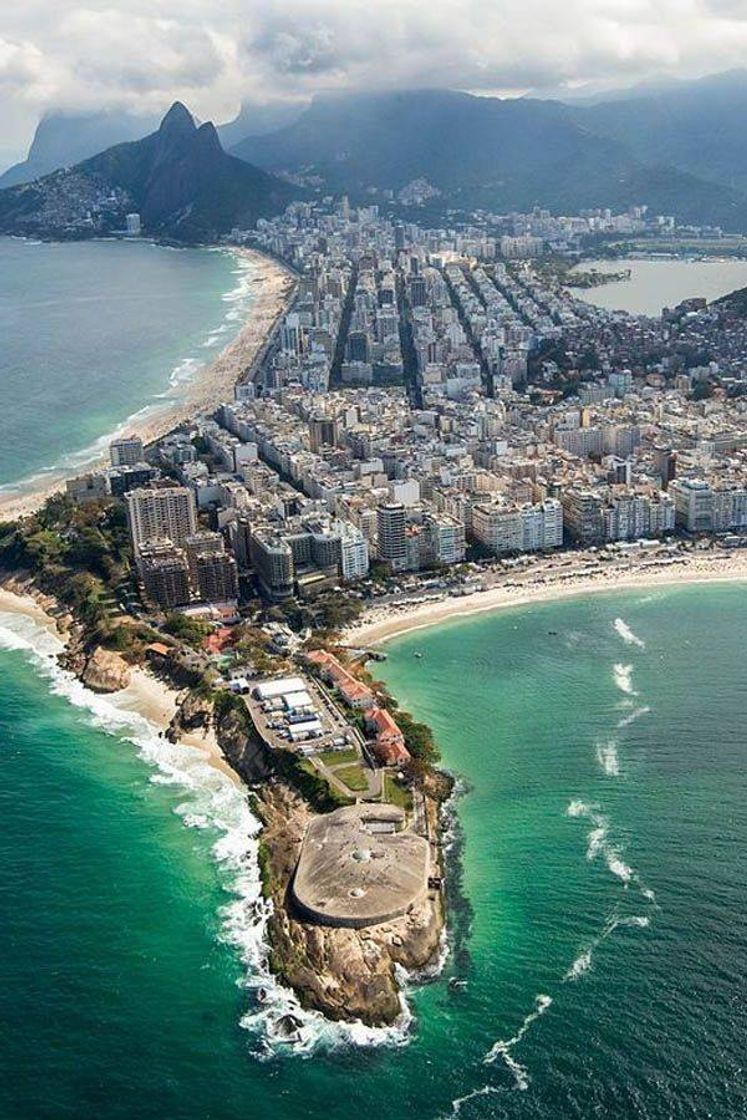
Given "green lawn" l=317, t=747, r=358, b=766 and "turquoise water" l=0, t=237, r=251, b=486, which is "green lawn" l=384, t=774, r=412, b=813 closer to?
"green lawn" l=317, t=747, r=358, b=766

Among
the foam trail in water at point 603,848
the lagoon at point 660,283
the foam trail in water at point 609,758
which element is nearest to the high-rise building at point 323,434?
the foam trail in water at point 609,758

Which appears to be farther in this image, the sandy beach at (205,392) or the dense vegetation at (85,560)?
the sandy beach at (205,392)

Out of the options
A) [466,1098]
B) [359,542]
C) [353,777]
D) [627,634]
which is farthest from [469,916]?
[359,542]

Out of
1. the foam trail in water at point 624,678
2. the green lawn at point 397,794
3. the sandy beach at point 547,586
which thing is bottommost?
the green lawn at point 397,794

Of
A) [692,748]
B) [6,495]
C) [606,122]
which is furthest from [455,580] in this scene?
[606,122]

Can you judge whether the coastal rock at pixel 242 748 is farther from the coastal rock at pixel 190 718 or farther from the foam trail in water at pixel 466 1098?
the foam trail in water at pixel 466 1098

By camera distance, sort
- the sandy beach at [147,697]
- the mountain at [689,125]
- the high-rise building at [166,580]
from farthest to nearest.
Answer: the mountain at [689,125] → the high-rise building at [166,580] → the sandy beach at [147,697]

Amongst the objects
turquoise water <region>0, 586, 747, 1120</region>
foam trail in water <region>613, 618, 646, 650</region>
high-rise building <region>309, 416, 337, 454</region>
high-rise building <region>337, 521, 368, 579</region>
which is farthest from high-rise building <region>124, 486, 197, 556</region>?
foam trail in water <region>613, 618, 646, 650</region>
